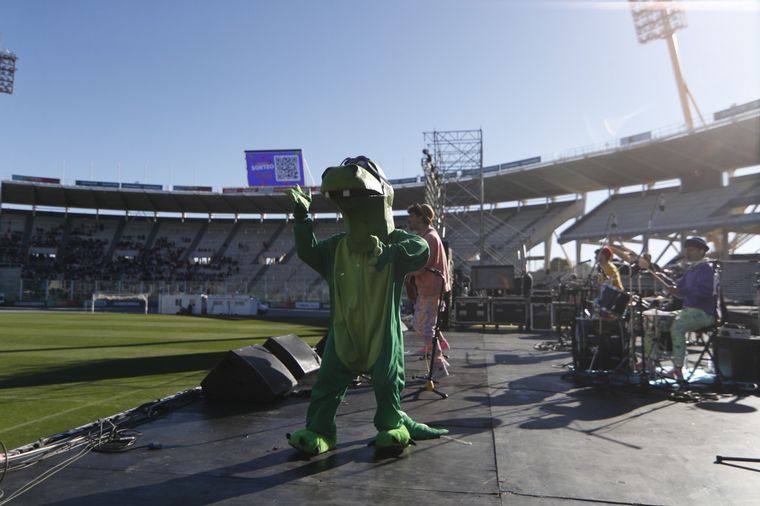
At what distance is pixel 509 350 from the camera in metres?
8.84

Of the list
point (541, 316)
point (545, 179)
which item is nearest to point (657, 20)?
point (545, 179)

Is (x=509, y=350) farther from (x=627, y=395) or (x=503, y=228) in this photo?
(x=503, y=228)

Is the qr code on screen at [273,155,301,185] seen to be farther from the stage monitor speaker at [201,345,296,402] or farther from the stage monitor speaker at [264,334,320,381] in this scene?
the stage monitor speaker at [201,345,296,402]

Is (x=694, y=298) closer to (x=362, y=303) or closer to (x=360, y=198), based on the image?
(x=362, y=303)

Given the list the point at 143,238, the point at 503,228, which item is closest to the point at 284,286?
the point at 503,228

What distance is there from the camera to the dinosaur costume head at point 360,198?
309 centimetres

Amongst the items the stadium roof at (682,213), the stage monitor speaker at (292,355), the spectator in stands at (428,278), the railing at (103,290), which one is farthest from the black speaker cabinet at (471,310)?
the railing at (103,290)

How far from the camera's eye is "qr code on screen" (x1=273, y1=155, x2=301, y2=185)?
31.9 m

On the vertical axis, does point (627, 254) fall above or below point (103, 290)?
above

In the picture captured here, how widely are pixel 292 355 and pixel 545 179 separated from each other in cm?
3159

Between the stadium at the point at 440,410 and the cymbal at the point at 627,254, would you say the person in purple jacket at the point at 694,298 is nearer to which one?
the stadium at the point at 440,410

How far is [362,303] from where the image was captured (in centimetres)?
326

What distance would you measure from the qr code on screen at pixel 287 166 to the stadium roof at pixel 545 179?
3.58 metres

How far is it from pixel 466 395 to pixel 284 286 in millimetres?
27002
